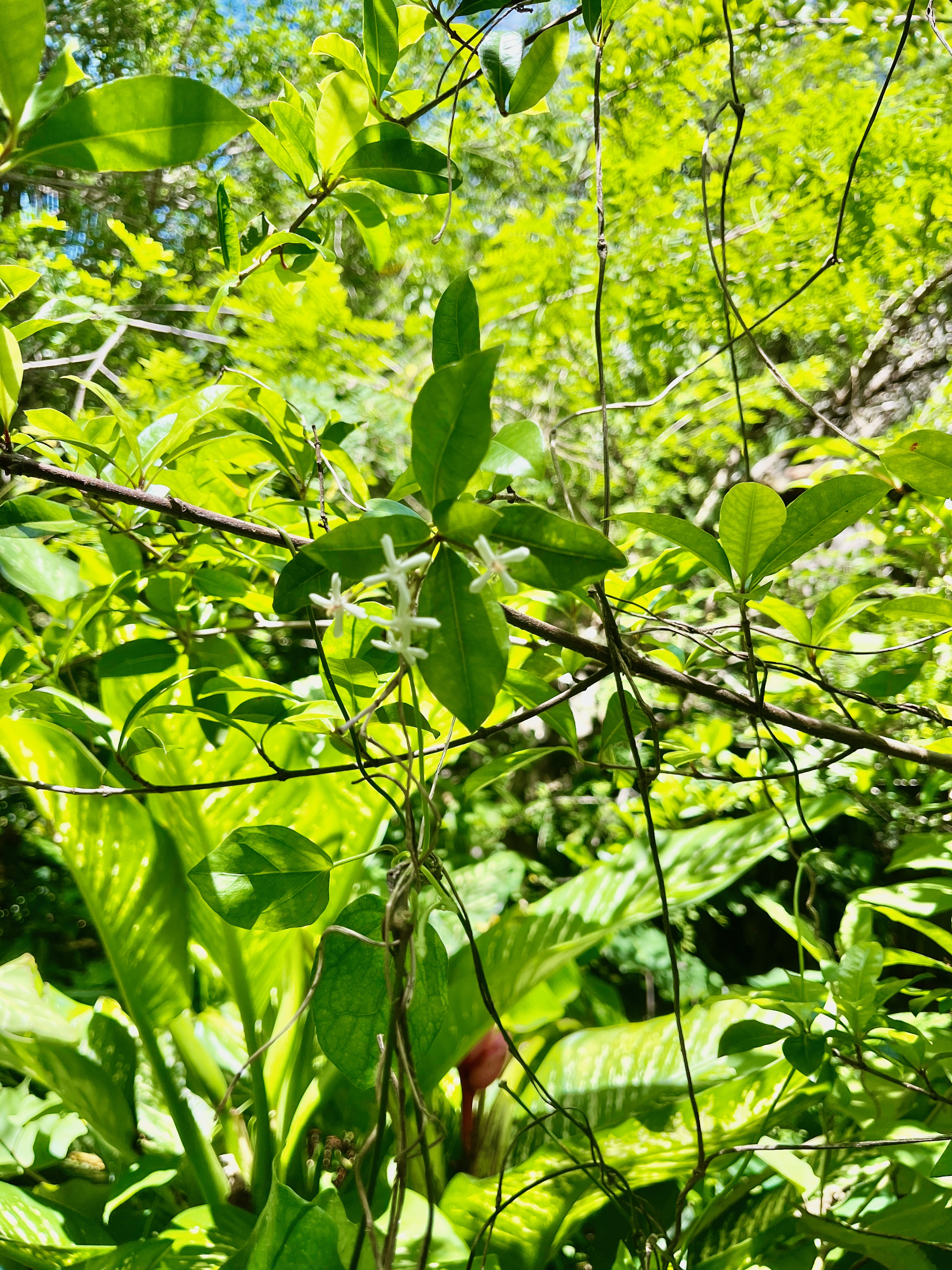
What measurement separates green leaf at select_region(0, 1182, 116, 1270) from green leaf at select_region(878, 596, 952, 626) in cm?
82

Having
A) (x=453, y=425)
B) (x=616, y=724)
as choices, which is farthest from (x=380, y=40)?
(x=616, y=724)

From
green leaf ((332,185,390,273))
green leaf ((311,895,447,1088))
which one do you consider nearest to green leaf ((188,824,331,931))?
green leaf ((311,895,447,1088))

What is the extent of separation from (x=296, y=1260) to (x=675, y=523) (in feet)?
1.61

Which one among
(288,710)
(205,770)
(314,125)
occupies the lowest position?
(205,770)

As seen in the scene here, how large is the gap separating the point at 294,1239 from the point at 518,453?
50 cm

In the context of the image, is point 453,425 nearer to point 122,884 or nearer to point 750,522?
point 750,522

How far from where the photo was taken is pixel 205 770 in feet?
3.49

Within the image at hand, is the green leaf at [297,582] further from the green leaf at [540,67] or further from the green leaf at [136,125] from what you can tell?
the green leaf at [540,67]

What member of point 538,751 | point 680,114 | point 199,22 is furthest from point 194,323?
point 538,751

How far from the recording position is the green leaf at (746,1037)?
502 mm

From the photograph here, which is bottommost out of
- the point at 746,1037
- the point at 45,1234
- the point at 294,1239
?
the point at 45,1234

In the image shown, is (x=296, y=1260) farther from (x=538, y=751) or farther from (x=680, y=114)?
(x=680, y=114)

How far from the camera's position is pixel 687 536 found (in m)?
0.37

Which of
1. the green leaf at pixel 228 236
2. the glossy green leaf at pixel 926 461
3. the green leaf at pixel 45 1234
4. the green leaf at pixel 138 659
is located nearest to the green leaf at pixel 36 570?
the green leaf at pixel 138 659
